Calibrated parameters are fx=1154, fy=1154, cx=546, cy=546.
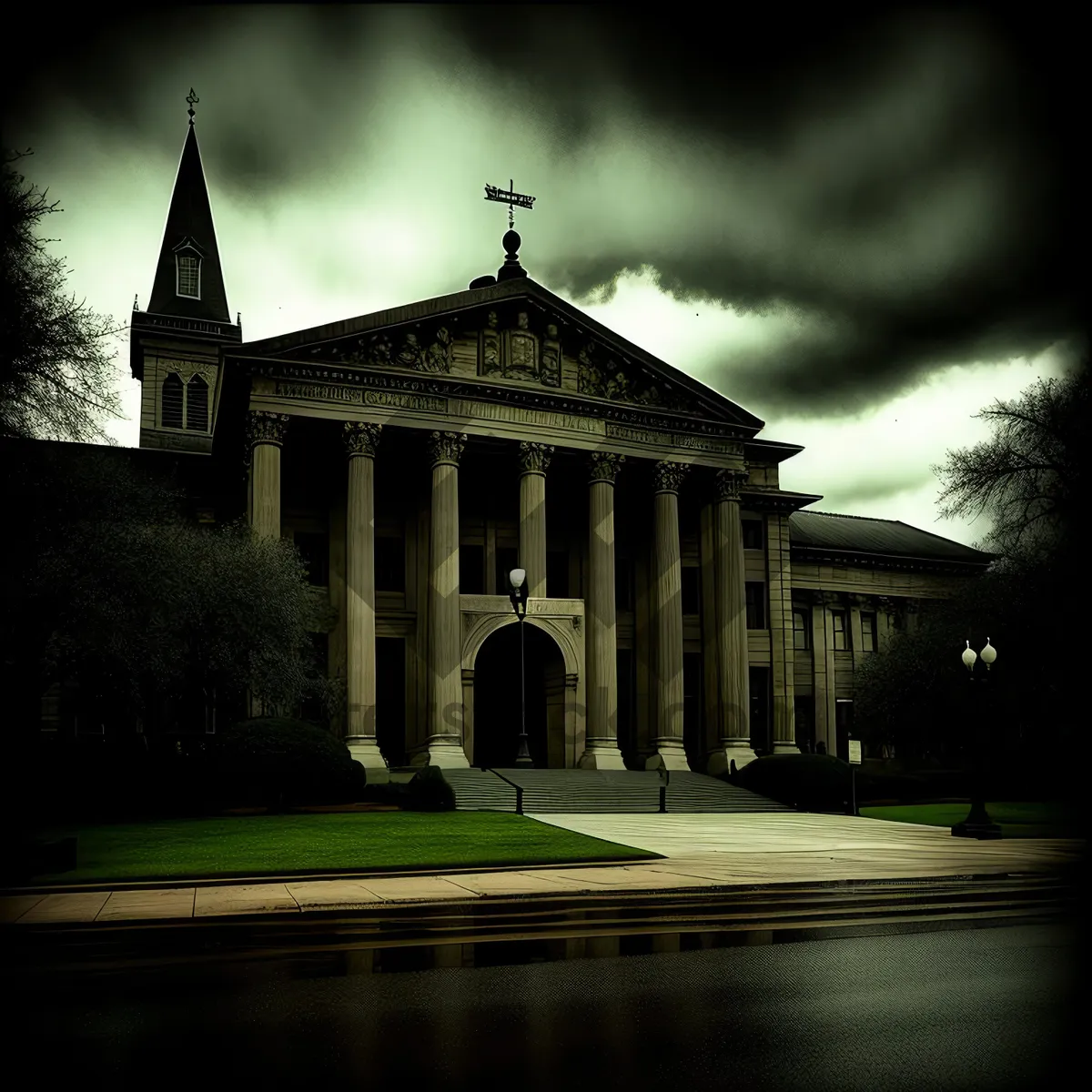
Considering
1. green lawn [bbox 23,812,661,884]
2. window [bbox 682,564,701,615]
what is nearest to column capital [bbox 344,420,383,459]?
green lawn [bbox 23,812,661,884]

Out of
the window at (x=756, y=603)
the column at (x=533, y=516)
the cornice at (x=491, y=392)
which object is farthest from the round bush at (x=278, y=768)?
the window at (x=756, y=603)

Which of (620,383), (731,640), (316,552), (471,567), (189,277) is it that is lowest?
(731,640)

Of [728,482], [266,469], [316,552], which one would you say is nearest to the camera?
[266,469]

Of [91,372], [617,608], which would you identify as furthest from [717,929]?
[617,608]

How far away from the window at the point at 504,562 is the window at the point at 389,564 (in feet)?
14.2

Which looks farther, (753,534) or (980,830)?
(753,534)

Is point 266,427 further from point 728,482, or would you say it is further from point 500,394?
point 728,482

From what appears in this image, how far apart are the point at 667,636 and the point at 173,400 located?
44022 mm

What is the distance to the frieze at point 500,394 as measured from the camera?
4216 centimetres

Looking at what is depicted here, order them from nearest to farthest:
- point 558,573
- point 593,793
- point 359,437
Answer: point 593,793
point 359,437
point 558,573

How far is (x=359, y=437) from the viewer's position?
42844mm

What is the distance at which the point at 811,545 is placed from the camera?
64.2m

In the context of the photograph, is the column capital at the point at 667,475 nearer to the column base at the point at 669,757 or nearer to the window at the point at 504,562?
the window at the point at 504,562

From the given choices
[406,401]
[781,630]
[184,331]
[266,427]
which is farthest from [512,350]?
[184,331]
